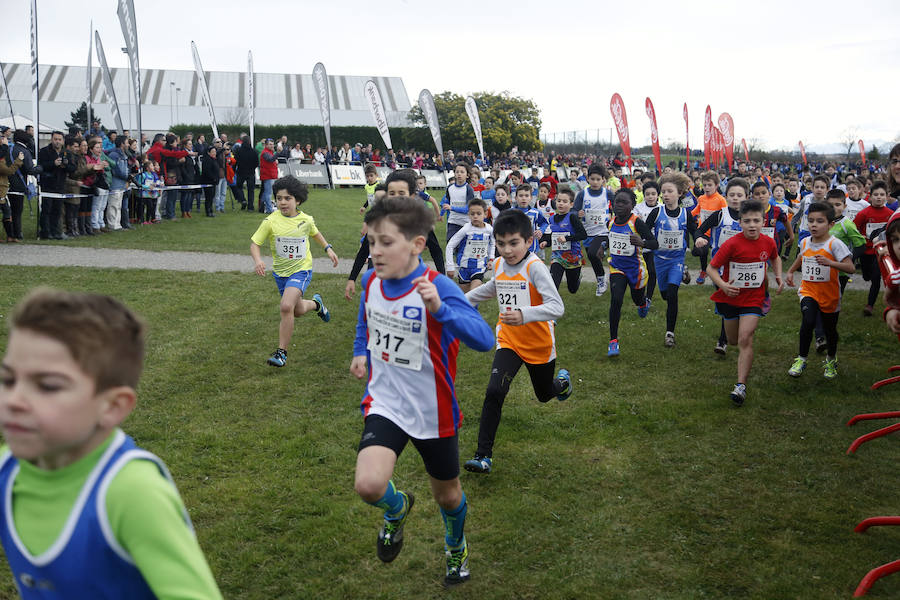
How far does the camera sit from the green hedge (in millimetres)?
44594

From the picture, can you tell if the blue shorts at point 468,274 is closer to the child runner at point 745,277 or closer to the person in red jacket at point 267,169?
the child runner at point 745,277

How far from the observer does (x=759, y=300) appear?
6.84 metres

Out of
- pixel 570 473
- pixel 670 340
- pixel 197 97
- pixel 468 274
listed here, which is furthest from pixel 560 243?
pixel 197 97

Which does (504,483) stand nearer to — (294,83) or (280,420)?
(280,420)

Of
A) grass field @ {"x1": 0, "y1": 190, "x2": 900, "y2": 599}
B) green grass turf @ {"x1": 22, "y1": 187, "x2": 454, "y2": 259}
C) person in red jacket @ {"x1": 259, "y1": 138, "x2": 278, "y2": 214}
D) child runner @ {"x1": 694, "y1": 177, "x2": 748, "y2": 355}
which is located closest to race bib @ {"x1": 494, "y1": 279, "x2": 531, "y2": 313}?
grass field @ {"x1": 0, "y1": 190, "x2": 900, "y2": 599}

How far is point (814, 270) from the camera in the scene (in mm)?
7477

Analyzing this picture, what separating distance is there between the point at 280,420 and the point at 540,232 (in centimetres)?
551

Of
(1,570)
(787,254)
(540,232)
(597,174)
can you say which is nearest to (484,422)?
(1,570)

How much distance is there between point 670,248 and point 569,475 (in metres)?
4.58

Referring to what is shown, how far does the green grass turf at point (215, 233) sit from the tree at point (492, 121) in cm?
2878

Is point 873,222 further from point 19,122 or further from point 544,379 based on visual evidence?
point 19,122

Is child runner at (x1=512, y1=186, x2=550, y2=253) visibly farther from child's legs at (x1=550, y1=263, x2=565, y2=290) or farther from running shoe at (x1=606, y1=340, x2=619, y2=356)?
running shoe at (x1=606, y1=340, x2=619, y2=356)

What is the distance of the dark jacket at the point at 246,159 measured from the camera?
74.7ft

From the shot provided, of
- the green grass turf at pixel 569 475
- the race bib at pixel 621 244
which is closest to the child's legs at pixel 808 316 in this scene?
the green grass turf at pixel 569 475
